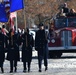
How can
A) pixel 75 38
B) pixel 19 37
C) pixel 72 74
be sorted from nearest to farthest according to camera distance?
pixel 72 74
pixel 19 37
pixel 75 38

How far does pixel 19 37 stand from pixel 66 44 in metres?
9.48

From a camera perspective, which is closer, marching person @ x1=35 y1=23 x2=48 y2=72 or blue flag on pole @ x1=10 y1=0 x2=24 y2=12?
marching person @ x1=35 y1=23 x2=48 y2=72

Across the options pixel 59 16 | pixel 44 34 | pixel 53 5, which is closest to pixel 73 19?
pixel 59 16

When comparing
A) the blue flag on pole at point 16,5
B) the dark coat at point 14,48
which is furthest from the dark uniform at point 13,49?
the blue flag on pole at point 16,5

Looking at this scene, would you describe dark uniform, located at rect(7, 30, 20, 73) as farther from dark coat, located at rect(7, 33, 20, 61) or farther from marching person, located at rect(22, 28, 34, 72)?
marching person, located at rect(22, 28, 34, 72)

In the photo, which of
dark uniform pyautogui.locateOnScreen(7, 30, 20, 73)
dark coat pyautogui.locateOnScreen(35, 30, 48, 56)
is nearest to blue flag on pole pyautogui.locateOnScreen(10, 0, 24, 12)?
dark uniform pyautogui.locateOnScreen(7, 30, 20, 73)

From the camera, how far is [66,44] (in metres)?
28.8

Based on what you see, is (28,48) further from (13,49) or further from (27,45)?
(13,49)

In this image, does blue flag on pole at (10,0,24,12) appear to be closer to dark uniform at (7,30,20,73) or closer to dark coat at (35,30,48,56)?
dark uniform at (7,30,20,73)

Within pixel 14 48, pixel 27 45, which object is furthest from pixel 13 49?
pixel 27 45

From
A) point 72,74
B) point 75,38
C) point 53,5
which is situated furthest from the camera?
point 53,5

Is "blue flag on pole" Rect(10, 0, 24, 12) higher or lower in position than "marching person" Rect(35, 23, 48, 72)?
higher

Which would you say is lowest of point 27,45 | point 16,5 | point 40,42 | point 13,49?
point 13,49

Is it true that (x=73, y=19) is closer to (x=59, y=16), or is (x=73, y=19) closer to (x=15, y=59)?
(x=59, y=16)
